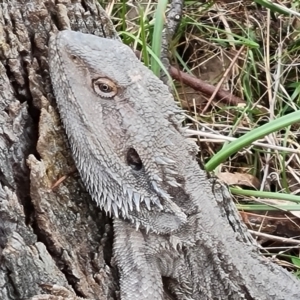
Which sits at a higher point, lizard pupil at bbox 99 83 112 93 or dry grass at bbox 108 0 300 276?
lizard pupil at bbox 99 83 112 93

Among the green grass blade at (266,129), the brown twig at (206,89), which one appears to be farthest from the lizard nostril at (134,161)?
the brown twig at (206,89)

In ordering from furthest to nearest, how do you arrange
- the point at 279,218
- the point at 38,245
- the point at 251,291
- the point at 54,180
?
1. the point at 279,218
2. the point at 251,291
3. the point at 54,180
4. the point at 38,245

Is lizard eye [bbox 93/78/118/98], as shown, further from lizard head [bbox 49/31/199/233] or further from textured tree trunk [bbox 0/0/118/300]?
textured tree trunk [bbox 0/0/118/300]

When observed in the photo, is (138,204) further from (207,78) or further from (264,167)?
(207,78)

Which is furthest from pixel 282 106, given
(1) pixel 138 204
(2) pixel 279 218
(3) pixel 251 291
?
(1) pixel 138 204

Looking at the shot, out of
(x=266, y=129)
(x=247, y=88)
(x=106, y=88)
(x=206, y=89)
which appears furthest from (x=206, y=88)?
(x=106, y=88)

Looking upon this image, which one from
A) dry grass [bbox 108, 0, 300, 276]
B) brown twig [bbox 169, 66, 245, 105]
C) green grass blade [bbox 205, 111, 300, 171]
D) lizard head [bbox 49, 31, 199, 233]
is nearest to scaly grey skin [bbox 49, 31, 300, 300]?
lizard head [bbox 49, 31, 199, 233]

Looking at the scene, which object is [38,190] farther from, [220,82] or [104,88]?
[220,82]
